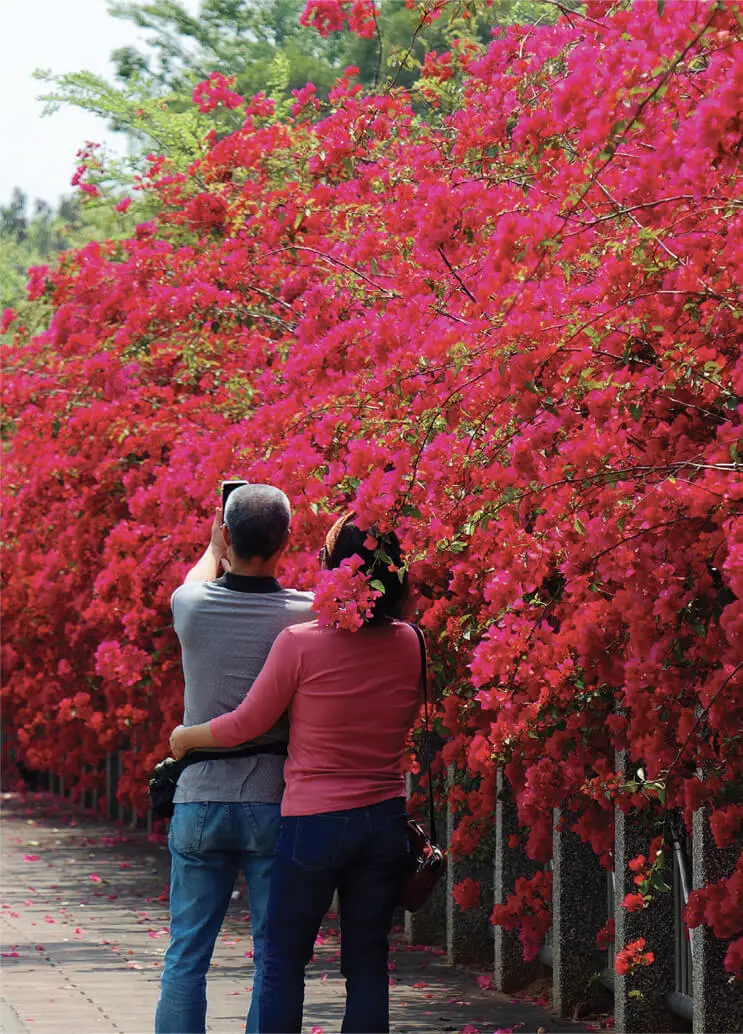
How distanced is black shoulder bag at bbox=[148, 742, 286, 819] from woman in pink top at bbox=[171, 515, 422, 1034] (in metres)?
0.08

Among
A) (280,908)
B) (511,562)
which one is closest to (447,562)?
(511,562)

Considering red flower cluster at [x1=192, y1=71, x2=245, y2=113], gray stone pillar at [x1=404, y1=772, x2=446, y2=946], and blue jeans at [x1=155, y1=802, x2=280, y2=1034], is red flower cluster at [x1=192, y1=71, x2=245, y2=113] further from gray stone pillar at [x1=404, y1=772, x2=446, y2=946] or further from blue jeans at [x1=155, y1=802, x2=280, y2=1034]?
blue jeans at [x1=155, y1=802, x2=280, y2=1034]

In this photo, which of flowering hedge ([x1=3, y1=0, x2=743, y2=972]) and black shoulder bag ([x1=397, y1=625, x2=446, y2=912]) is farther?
flowering hedge ([x1=3, y1=0, x2=743, y2=972])

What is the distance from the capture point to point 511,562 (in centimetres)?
698

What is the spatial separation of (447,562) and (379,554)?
2.71 meters

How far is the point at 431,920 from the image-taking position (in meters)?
11.1

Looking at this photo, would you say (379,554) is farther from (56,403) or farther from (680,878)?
(56,403)

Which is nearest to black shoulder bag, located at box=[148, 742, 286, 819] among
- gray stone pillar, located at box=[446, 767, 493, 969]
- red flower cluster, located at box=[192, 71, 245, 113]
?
gray stone pillar, located at box=[446, 767, 493, 969]

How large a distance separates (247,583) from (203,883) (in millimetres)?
950

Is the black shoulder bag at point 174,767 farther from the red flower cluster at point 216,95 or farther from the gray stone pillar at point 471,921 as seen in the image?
the red flower cluster at point 216,95

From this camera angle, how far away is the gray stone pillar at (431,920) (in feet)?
36.3

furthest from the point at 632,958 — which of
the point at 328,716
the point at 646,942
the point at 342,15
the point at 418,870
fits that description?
the point at 342,15

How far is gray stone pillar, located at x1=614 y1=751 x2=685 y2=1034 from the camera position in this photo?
25.3 ft

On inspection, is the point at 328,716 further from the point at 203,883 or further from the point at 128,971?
the point at 128,971
